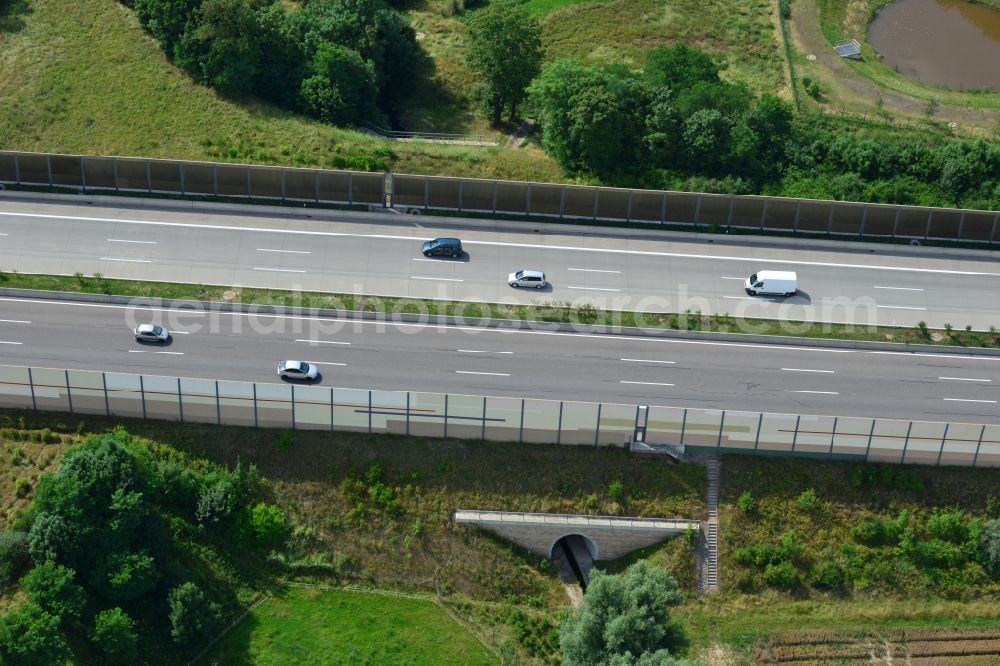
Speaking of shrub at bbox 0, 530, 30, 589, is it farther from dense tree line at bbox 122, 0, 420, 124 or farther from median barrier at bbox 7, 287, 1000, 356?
dense tree line at bbox 122, 0, 420, 124

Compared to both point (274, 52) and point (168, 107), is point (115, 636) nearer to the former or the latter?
point (168, 107)

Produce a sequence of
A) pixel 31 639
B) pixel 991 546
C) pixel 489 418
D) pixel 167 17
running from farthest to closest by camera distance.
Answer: pixel 167 17 → pixel 489 418 → pixel 991 546 → pixel 31 639

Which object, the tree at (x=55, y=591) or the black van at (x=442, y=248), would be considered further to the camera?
the black van at (x=442, y=248)

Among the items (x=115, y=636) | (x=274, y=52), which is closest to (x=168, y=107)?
(x=274, y=52)

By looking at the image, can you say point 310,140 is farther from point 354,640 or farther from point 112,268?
point 354,640

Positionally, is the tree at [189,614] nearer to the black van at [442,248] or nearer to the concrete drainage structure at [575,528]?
the concrete drainage structure at [575,528]

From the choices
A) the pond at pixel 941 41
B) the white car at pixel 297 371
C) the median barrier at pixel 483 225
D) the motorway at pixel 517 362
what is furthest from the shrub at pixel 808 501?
the pond at pixel 941 41
